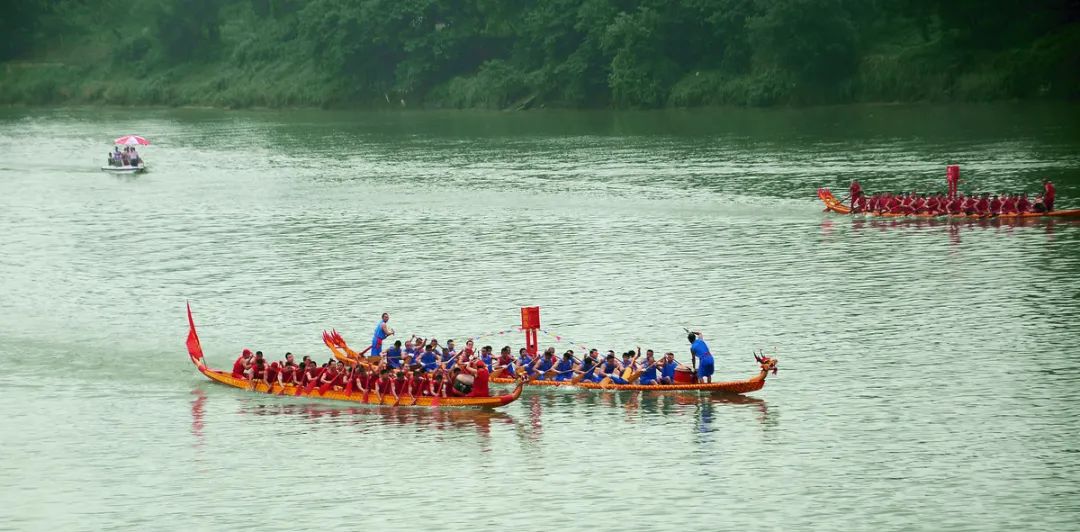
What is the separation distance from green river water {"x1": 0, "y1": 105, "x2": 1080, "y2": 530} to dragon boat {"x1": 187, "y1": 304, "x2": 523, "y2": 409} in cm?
35

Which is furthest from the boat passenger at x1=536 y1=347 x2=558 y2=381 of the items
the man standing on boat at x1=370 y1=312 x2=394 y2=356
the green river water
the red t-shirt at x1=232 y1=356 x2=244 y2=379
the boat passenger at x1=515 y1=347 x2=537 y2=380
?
the red t-shirt at x1=232 y1=356 x2=244 y2=379

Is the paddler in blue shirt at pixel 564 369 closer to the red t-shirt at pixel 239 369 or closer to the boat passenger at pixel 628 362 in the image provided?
the boat passenger at pixel 628 362

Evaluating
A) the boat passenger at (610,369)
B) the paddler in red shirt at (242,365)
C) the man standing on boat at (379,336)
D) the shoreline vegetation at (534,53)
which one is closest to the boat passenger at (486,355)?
the boat passenger at (610,369)

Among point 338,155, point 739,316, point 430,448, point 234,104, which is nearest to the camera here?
point 430,448

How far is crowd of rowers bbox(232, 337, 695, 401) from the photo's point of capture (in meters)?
38.5

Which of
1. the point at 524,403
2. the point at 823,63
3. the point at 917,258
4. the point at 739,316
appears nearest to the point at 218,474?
the point at 524,403

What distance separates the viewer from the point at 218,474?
113 ft

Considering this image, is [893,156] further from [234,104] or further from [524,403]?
[234,104]

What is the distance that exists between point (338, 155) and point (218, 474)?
70.6 metres

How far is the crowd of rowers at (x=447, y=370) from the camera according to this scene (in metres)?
38.5

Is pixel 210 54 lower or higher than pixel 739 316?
higher

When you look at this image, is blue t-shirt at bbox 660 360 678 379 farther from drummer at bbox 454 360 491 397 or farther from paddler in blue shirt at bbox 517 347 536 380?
drummer at bbox 454 360 491 397

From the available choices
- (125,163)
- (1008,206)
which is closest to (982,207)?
(1008,206)

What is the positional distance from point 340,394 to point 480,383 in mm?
4320
